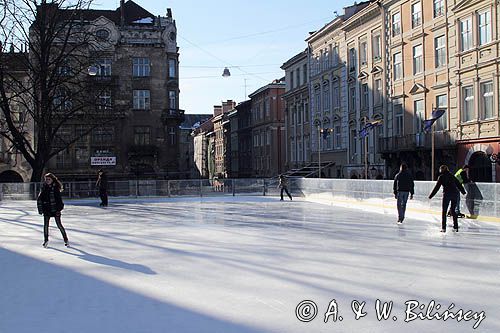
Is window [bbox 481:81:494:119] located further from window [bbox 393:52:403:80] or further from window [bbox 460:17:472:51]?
window [bbox 393:52:403:80]

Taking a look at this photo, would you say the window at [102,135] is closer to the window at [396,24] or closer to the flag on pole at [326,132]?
the flag on pole at [326,132]

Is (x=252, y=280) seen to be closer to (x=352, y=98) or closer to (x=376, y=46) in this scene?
(x=376, y=46)

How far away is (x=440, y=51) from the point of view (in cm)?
3328

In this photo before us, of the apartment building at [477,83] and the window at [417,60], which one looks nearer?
the apartment building at [477,83]

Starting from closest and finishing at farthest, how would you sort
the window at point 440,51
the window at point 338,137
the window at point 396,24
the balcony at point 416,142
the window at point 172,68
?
the balcony at point 416,142, the window at point 440,51, the window at point 396,24, the window at point 338,137, the window at point 172,68

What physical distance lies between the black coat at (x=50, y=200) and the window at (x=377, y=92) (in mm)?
31138

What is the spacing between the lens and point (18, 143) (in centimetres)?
3738

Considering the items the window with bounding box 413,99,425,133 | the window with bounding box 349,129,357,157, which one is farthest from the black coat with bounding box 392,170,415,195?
the window with bounding box 349,129,357,157

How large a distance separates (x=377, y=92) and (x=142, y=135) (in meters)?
26.5

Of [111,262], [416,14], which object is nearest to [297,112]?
[416,14]

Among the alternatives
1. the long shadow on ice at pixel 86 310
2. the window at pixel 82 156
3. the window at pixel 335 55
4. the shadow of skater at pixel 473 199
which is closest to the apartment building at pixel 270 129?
the window at pixel 335 55

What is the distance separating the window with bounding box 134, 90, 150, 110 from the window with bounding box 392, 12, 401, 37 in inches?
1115

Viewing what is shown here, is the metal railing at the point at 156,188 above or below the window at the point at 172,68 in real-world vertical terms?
below

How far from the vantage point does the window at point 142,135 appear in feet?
191
